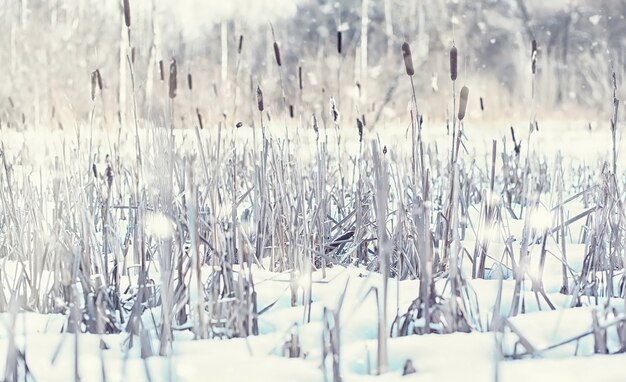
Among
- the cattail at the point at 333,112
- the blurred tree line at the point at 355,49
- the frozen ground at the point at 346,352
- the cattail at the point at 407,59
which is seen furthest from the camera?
the blurred tree line at the point at 355,49

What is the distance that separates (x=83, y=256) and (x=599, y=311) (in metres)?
0.97

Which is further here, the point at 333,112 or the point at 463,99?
the point at 333,112

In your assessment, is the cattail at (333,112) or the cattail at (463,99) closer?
the cattail at (463,99)

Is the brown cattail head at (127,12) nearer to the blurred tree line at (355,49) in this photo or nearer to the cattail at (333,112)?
the cattail at (333,112)

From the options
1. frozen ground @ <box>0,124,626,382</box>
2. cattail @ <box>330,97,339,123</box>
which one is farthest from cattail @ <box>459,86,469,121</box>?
cattail @ <box>330,97,339,123</box>

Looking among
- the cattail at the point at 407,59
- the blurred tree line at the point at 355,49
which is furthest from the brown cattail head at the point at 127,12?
the blurred tree line at the point at 355,49

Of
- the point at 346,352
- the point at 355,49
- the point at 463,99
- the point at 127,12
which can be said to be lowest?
the point at 346,352

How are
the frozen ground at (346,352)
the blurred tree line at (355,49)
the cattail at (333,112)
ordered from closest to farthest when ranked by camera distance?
1. the frozen ground at (346,352)
2. the cattail at (333,112)
3. the blurred tree line at (355,49)

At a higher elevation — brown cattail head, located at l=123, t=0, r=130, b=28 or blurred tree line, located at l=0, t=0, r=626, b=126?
blurred tree line, located at l=0, t=0, r=626, b=126

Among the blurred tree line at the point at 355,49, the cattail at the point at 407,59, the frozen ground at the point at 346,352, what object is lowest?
the frozen ground at the point at 346,352

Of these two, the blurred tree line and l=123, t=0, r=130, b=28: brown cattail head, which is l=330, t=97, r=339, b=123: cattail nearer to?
l=123, t=0, r=130, b=28: brown cattail head

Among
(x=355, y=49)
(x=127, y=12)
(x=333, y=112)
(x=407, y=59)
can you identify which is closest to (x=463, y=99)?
(x=407, y=59)

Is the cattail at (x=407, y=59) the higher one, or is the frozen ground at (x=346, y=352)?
the cattail at (x=407, y=59)

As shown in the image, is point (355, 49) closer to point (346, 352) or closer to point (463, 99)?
point (463, 99)
